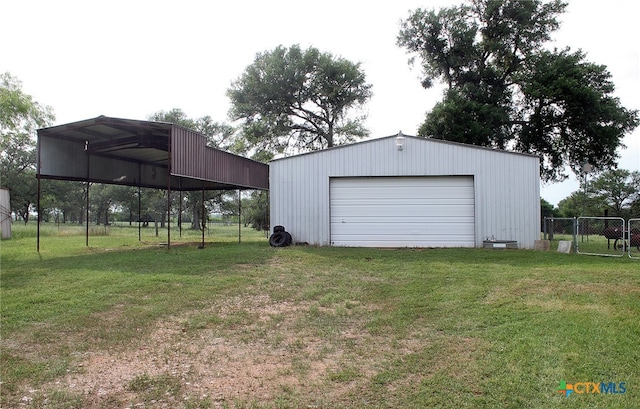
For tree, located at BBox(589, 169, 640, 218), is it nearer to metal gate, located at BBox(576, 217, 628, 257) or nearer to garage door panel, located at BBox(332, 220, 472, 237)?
metal gate, located at BBox(576, 217, 628, 257)

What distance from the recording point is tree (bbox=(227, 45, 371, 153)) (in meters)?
25.9

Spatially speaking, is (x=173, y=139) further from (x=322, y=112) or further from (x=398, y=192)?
(x=322, y=112)

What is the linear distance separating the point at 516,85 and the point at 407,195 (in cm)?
1242

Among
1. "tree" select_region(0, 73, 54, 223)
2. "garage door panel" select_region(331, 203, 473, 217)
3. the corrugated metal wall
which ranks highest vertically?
"tree" select_region(0, 73, 54, 223)

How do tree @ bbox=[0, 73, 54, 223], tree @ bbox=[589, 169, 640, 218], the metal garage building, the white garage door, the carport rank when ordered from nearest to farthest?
the carport, the metal garage building, the white garage door, tree @ bbox=[0, 73, 54, 223], tree @ bbox=[589, 169, 640, 218]

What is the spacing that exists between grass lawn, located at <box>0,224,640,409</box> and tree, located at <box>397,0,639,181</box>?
1316 centimetres

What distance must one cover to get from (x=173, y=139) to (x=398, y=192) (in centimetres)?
691

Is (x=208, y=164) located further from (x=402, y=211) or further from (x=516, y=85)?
(x=516, y=85)

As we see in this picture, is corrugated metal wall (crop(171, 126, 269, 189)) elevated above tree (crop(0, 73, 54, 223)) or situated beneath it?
situated beneath

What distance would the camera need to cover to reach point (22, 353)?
3.88 m

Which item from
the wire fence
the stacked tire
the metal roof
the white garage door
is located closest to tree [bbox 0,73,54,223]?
the metal roof

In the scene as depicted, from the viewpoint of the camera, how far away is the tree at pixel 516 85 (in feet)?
60.3

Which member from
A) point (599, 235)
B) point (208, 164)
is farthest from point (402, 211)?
point (208, 164)

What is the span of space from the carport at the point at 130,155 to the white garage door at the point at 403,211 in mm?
4038
